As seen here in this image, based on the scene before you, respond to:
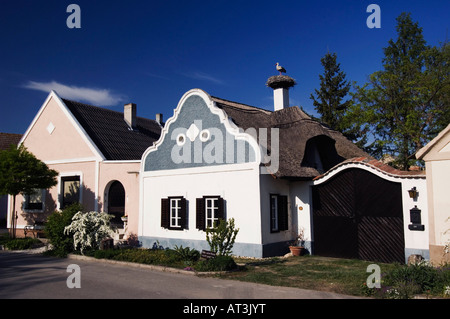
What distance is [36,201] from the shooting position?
21859 mm

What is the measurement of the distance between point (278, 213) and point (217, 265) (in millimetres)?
3965

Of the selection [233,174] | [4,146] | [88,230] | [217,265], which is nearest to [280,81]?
[233,174]

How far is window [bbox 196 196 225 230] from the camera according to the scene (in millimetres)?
14180

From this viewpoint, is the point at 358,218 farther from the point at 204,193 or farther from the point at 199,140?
the point at 199,140

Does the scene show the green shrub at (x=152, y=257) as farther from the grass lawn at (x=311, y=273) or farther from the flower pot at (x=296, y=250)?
the flower pot at (x=296, y=250)

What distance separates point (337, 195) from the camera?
44.0ft

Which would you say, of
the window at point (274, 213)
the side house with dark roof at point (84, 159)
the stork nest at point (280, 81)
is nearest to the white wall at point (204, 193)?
the window at point (274, 213)

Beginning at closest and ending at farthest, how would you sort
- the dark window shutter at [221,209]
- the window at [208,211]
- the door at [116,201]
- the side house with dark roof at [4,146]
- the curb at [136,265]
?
the curb at [136,265], the dark window shutter at [221,209], the window at [208,211], the door at [116,201], the side house with dark roof at [4,146]

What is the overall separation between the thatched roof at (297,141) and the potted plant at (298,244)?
7.15 ft

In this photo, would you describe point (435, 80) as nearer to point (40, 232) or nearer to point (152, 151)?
point (152, 151)

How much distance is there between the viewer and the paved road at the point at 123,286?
8.13m

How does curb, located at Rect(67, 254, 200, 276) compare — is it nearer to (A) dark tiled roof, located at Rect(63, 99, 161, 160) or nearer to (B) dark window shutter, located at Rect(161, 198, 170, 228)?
(B) dark window shutter, located at Rect(161, 198, 170, 228)
